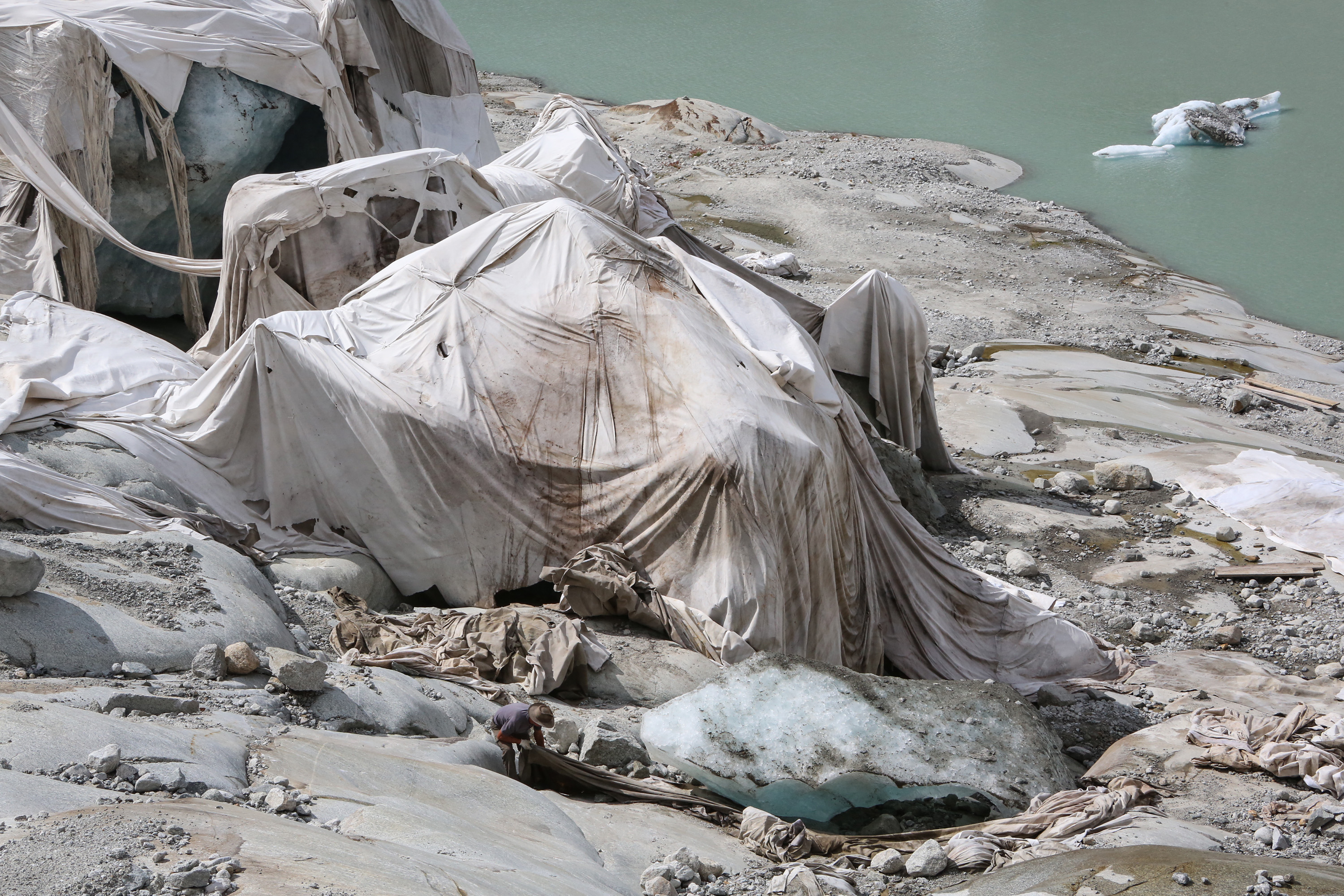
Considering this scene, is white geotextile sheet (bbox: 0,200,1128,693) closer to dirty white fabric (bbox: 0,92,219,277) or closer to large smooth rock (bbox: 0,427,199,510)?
large smooth rock (bbox: 0,427,199,510)

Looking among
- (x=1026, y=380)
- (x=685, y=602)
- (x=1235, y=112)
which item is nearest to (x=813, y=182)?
(x=1026, y=380)

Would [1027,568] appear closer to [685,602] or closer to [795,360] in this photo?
[795,360]

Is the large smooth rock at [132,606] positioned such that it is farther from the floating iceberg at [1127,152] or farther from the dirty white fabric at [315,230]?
the floating iceberg at [1127,152]

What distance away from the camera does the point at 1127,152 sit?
72.0 ft

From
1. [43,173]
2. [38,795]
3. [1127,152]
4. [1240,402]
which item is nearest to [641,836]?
[38,795]

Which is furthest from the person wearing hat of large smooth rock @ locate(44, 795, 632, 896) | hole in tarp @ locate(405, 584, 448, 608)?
hole in tarp @ locate(405, 584, 448, 608)

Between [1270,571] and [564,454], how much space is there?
5649 millimetres

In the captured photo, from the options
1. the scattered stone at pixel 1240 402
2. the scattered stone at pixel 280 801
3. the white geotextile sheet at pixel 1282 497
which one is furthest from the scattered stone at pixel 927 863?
the scattered stone at pixel 1240 402

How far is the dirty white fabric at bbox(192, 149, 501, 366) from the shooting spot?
880 centimetres

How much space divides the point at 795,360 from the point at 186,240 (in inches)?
236

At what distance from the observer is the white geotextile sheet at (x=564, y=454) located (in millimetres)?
6859

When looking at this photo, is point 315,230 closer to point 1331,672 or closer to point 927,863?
point 927,863

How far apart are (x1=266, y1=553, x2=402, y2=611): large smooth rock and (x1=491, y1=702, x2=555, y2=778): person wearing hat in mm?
1929

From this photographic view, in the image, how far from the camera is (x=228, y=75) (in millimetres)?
10727
